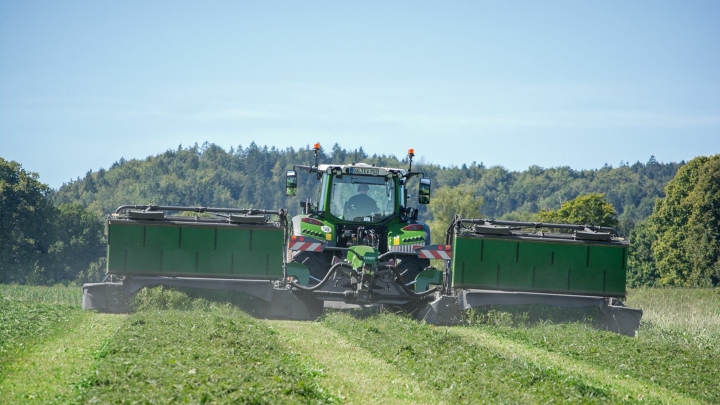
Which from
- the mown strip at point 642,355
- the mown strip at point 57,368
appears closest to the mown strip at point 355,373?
the mown strip at point 57,368

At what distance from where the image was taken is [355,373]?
1008cm

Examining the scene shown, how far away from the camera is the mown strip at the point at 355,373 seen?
8.83m

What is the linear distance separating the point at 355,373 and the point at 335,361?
0.88m

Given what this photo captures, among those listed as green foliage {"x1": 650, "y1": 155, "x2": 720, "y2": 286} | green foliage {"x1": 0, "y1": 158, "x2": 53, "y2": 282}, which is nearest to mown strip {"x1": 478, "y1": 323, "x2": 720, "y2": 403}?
green foliage {"x1": 650, "y1": 155, "x2": 720, "y2": 286}

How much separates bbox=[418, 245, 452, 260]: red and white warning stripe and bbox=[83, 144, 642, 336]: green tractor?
0.06ft

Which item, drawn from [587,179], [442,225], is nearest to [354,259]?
[442,225]

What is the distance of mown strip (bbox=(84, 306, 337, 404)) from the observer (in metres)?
7.96

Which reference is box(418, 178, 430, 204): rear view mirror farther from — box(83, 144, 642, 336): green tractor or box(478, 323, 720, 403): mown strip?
box(478, 323, 720, 403): mown strip

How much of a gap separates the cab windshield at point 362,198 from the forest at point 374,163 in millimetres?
755

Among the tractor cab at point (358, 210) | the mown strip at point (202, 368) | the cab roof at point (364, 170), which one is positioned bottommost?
the mown strip at point (202, 368)

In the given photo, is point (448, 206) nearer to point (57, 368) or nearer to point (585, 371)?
point (585, 371)

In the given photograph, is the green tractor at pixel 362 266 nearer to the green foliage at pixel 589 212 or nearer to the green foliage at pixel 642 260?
the green foliage at pixel 642 260

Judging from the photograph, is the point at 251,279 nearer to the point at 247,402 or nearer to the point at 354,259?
the point at 354,259

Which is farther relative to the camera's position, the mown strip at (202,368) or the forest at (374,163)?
the forest at (374,163)
